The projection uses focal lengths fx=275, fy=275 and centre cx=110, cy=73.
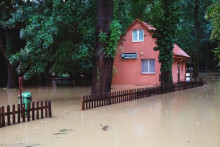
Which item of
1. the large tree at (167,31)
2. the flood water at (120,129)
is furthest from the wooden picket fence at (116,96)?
the large tree at (167,31)

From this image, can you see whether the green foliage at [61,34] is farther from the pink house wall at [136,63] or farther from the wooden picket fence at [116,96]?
the pink house wall at [136,63]

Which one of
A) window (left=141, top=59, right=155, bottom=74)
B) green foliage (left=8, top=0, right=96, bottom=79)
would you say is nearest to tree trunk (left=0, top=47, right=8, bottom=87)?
window (left=141, top=59, right=155, bottom=74)

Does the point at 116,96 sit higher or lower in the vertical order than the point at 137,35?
lower

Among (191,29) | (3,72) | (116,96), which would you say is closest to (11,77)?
(3,72)

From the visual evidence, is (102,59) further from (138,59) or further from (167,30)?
(138,59)

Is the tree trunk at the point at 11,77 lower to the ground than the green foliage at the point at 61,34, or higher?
lower

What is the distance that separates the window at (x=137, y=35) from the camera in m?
26.8

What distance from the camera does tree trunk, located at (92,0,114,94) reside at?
13953 mm

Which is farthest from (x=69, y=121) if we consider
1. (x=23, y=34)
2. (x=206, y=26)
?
(x=206, y=26)

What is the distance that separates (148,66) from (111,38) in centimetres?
1404

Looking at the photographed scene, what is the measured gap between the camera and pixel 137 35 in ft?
88.5

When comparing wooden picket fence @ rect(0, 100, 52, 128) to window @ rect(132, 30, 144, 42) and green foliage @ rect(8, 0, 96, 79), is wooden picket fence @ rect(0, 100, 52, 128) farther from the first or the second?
window @ rect(132, 30, 144, 42)

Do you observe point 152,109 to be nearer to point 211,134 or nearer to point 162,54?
point 211,134

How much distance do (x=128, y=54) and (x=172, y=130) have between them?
19.5 metres
